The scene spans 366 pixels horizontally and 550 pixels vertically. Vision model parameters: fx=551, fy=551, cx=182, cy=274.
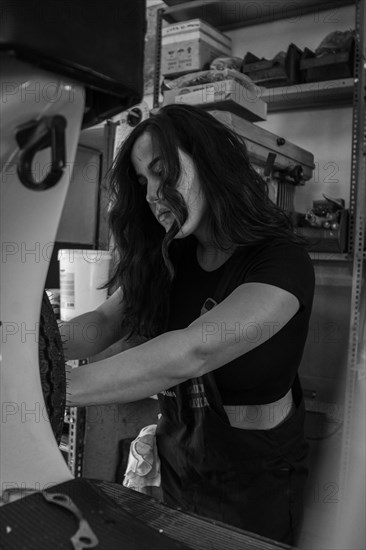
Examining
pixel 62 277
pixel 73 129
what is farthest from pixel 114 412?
pixel 73 129

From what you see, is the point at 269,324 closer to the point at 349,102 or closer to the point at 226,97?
the point at 226,97

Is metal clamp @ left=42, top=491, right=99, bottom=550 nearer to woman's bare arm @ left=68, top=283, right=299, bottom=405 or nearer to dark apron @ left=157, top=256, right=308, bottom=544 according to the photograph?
woman's bare arm @ left=68, top=283, right=299, bottom=405

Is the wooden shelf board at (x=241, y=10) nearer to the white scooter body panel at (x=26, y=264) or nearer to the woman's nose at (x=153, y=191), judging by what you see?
the woman's nose at (x=153, y=191)

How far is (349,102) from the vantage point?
2434mm

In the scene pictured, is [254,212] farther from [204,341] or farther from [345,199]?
[345,199]

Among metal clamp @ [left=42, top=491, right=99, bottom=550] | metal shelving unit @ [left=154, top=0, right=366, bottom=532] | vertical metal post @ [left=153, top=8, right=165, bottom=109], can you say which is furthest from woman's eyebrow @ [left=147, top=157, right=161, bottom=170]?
vertical metal post @ [left=153, top=8, right=165, bottom=109]

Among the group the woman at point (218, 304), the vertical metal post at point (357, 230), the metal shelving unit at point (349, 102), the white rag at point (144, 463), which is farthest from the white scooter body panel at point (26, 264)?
the vertical metal post at point (357, 230)

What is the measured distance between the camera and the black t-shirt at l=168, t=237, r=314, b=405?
1014 millimetres

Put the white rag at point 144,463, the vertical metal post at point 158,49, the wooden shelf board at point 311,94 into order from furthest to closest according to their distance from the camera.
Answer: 1. the vertical metal post at point 158,49
2. the wooden shelf board at point 311,94
3. the white rag at point 144,463

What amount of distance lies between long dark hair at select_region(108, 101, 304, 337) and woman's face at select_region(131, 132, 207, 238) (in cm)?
1

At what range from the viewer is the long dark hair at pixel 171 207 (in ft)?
3.69

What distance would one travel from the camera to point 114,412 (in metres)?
2.14

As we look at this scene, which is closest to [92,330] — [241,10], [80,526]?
[80,526]

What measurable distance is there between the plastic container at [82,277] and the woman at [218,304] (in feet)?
2.30
